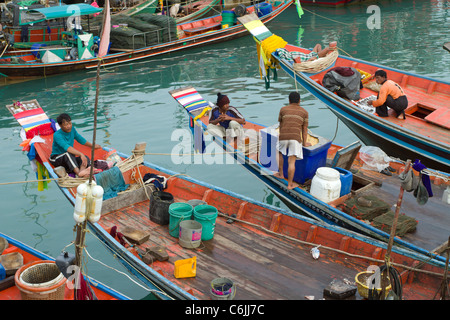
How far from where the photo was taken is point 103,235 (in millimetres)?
7398

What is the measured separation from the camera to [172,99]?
55.9ft

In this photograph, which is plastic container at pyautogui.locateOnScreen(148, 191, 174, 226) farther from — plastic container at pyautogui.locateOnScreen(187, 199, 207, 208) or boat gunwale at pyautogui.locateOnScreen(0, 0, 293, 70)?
boat gunwale at pyautogui.locateOnScreen(0, 0, 293, 70)

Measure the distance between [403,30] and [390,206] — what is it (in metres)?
19.6

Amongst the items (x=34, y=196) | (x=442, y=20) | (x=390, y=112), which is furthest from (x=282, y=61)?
(x=442, y=20)

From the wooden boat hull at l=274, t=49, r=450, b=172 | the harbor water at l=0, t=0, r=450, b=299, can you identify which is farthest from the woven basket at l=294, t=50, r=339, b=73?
the harbor water at l=0, t=0, r=450, b=299

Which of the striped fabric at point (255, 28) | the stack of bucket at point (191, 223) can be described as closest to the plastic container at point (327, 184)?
the stack of bucket at point (191, 223)

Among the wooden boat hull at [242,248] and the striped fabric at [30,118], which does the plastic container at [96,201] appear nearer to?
the wooden boat hull at [242,248]

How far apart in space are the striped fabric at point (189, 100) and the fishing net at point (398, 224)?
5.37 m

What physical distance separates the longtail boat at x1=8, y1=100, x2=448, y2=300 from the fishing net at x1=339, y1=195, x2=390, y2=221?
2.46 ft

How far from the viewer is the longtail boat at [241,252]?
629cm

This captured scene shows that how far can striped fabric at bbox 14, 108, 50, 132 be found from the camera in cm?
994

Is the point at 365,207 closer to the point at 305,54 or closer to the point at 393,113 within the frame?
the point at 393,113

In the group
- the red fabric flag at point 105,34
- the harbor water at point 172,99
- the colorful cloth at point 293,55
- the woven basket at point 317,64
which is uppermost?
the red fabric flag at point 105,34

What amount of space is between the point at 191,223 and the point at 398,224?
3104 millimetres
